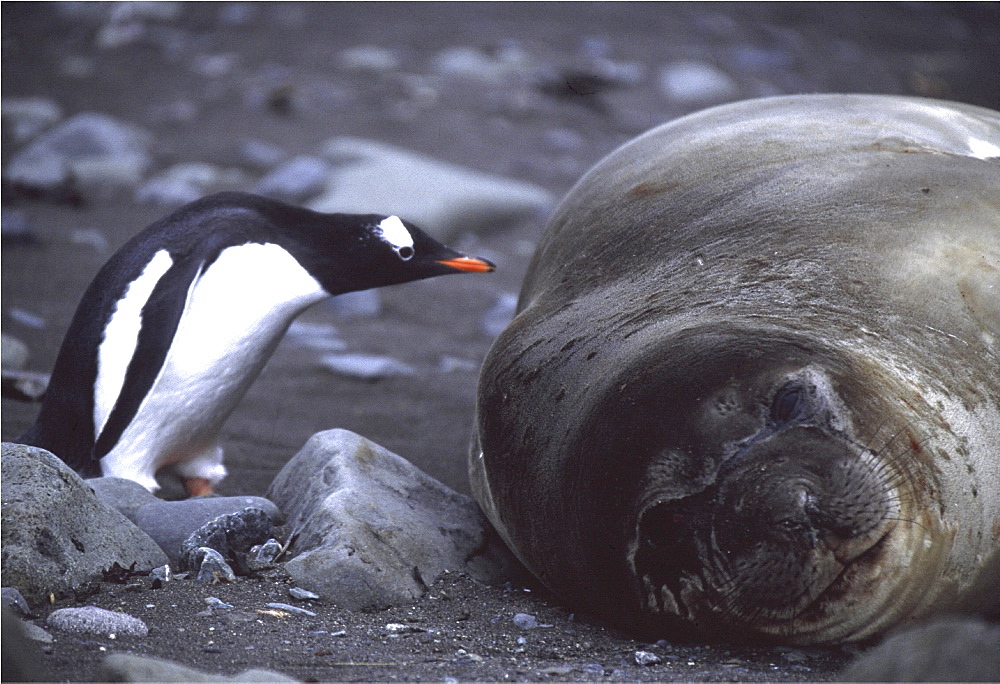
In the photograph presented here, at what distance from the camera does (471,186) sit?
628cm

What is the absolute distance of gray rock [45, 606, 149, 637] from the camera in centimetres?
197

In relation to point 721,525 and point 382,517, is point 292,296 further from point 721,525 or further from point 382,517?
point 721,525

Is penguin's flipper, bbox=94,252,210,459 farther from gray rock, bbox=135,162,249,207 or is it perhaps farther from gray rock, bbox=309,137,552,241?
gray rock, bbox=135,162,249,207

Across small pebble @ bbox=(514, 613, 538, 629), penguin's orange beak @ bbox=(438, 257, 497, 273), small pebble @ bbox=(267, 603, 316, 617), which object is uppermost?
penguin's orange beak @ bbox=(438, 257, 497, 273)

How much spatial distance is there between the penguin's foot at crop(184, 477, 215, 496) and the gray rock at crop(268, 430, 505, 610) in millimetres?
479

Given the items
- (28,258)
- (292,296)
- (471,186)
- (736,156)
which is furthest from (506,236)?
(736,156)

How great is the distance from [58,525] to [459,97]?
6.53 m

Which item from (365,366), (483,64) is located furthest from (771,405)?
(483,64)

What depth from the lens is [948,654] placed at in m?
1.40

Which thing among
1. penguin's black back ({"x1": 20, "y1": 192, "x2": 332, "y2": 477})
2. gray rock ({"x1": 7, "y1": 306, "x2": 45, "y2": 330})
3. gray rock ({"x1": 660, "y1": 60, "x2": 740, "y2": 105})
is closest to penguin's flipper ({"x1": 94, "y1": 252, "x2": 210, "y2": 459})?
penguin's black back ({"x1": 20, "y1": 192, "x2": 332, "y2": 477})

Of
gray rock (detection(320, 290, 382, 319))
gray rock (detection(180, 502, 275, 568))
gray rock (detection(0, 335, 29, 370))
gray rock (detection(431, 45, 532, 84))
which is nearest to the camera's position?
gray rock (detection(180, 502, 275, 568))

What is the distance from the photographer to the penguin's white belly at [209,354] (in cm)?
314

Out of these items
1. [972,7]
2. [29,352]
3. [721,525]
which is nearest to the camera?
[721,525]

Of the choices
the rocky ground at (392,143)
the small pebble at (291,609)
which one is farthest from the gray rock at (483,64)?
the small pebble at (291,609)
